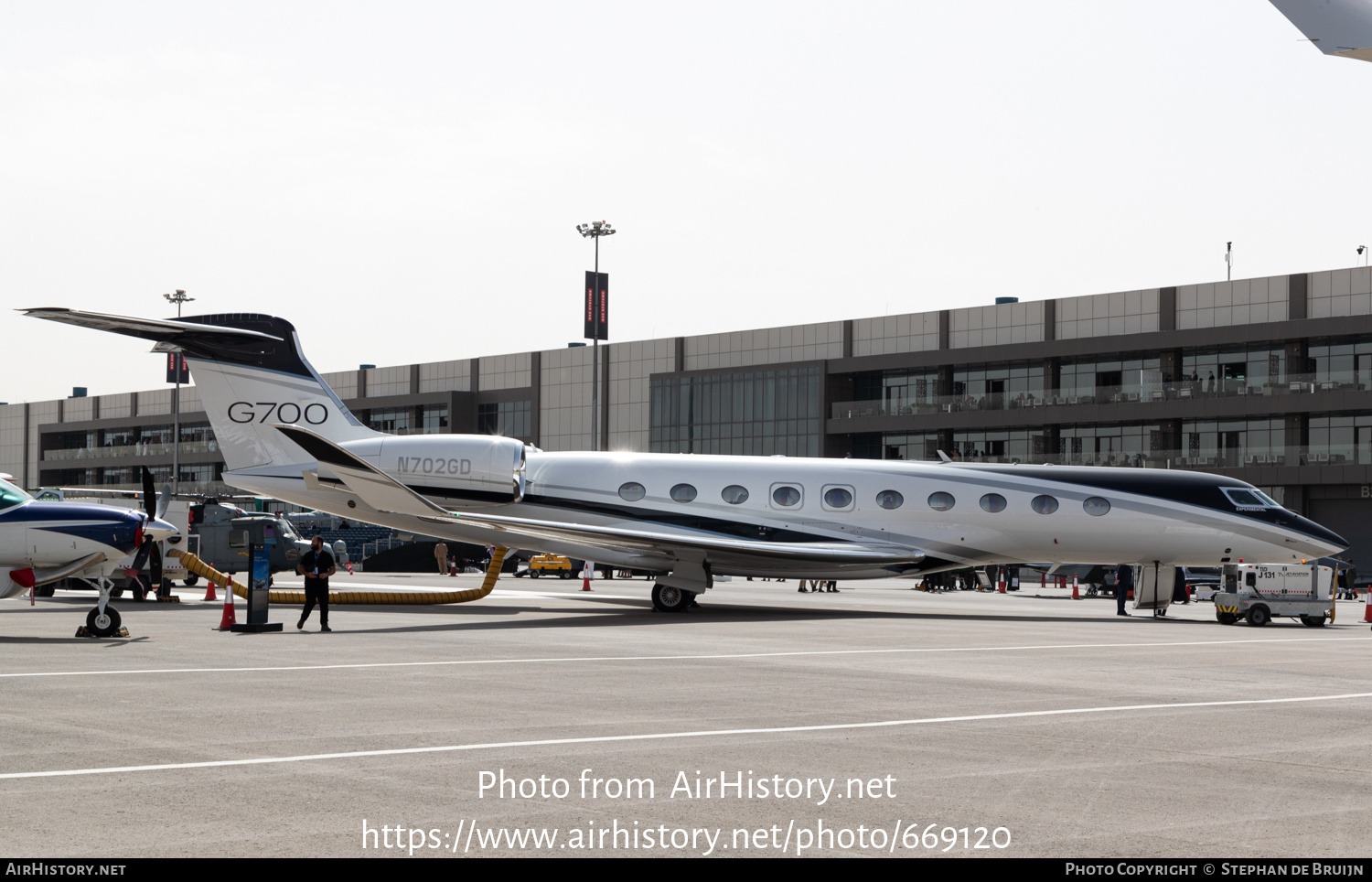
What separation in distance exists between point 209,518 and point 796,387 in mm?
45111

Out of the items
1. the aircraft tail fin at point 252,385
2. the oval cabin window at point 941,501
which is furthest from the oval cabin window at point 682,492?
the aircraft tail fin at point 252,385

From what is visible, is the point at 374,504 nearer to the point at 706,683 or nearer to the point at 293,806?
the point at 706,683

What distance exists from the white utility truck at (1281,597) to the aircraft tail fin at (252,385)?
19.1m

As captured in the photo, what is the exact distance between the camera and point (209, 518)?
134 feet

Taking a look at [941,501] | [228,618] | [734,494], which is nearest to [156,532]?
[228,618]

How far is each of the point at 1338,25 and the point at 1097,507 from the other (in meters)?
16.0

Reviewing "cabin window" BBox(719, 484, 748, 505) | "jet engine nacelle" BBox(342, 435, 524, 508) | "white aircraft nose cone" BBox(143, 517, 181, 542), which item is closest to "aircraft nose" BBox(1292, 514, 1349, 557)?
"cabin window" BBox(719, 484, 748, 505)

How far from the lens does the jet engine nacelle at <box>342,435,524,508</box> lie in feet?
92.6

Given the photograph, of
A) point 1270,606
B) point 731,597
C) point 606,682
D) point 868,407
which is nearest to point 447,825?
point 606,682

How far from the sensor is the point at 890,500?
28.4m

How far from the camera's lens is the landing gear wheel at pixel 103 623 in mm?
19875

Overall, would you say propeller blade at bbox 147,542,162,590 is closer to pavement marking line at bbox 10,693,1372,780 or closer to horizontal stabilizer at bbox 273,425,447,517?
horizontal stabilizer at bbox 273,425,447,517

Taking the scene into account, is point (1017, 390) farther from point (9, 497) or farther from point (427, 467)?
point (9, 497)

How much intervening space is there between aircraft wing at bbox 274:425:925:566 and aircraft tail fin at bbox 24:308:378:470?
3.35 m
